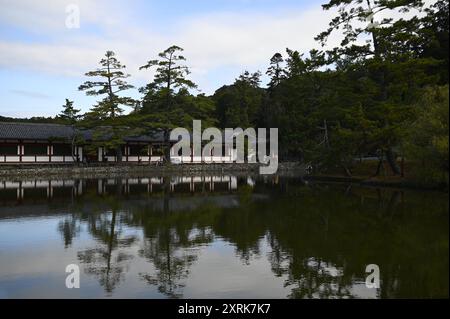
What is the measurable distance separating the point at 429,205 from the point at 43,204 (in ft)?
45.4

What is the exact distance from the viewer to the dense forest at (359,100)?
1738 centimetres

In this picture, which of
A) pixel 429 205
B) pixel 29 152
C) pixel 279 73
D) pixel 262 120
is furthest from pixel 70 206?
pixel 279 73

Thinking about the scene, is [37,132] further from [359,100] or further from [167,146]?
[359,100]

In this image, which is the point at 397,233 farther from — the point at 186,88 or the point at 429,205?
the point at 186,88

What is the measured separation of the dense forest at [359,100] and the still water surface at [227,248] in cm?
351

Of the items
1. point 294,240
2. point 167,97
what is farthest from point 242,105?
point 294,240

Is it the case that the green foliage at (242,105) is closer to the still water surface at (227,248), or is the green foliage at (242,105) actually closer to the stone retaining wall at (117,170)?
the stone retaining wall at (117,170)

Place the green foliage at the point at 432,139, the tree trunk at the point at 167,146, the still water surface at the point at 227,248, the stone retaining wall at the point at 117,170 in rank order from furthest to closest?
the tree trunk at the point at 167,146 < the stone retaining wall at the point at 117,170 < the green foliage at the point at 432,139 < the still water surface at the point at 227,248

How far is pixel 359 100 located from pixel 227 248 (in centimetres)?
1776

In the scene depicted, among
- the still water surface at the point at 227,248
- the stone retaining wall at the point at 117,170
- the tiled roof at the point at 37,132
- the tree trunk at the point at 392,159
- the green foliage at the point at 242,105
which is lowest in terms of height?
the still water surface at the point at 227,248

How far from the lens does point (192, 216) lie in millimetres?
14461

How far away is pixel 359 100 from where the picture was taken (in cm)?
2512

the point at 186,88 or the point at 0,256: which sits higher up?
the point at 186,88

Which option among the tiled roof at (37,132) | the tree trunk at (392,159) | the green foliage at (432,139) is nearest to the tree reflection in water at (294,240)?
the green foliage at (432,139)
